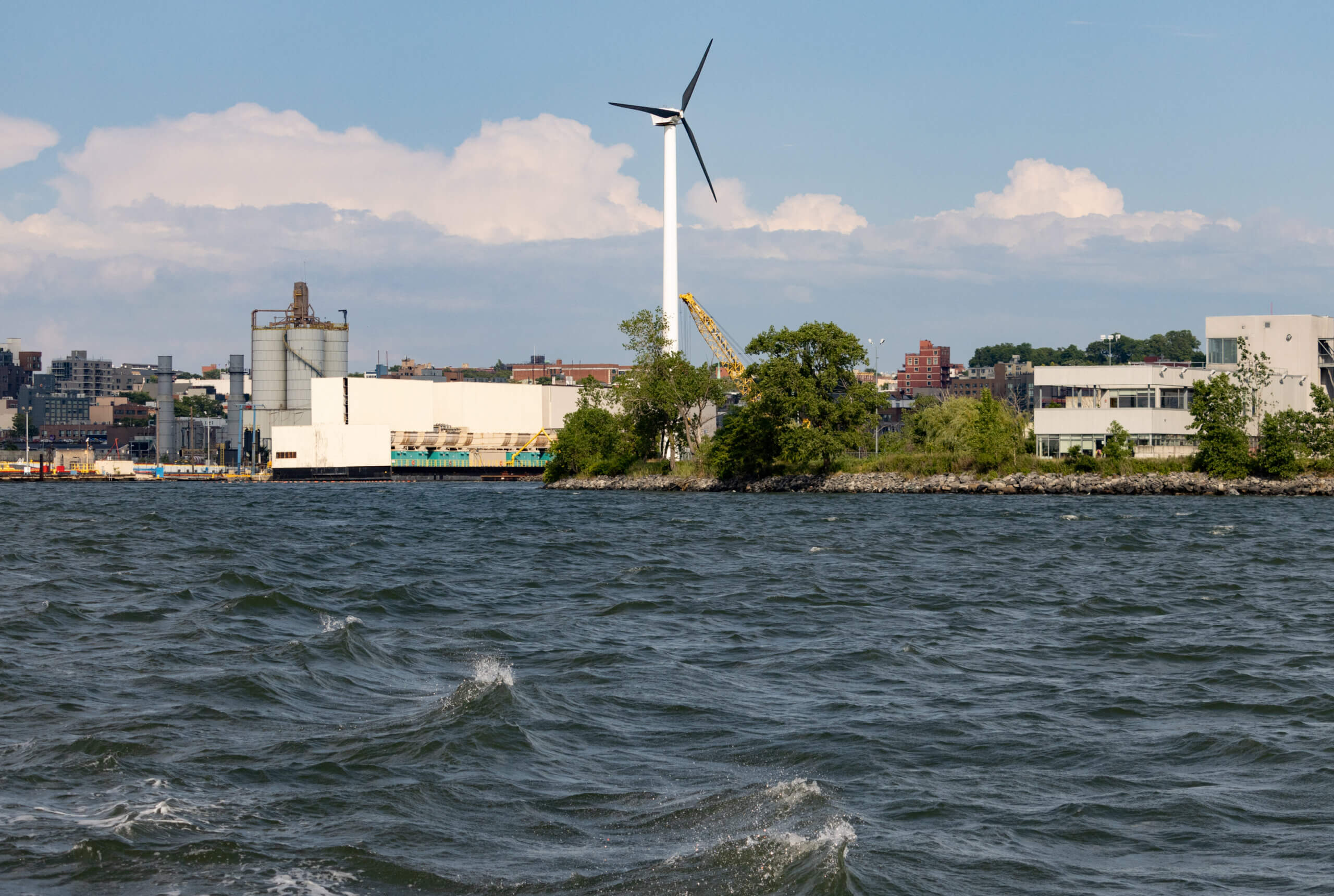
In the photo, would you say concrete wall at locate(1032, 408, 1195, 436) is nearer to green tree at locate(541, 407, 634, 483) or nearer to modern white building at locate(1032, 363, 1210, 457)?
modern white building at locate(1032, 363, 1210, 457)

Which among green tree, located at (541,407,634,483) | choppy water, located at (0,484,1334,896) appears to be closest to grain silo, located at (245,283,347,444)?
green tree, located at (541,407,634,483)

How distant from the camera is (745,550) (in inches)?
1900

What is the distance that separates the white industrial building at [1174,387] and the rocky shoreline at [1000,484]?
21.7 feet

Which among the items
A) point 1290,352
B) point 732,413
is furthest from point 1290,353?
point 732,413

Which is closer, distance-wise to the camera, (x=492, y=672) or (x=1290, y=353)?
(x=492, y=672)

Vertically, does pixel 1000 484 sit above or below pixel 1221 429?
below

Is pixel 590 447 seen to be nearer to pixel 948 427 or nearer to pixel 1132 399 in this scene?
pixel 948 427

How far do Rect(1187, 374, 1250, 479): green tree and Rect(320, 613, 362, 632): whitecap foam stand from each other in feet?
288

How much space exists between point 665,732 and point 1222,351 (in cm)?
10988

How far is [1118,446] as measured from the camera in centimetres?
10325

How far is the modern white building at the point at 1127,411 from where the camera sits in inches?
4240

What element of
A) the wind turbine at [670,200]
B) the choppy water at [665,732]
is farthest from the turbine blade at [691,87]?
the choppy water at [665,732]

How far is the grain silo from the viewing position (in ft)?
600

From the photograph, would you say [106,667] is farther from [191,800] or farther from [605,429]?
[605,429]
